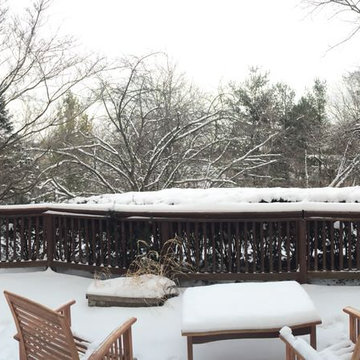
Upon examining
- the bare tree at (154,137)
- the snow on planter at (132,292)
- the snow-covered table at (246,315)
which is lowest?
the snow on planter at (132,292)

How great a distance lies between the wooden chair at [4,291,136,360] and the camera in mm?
2021

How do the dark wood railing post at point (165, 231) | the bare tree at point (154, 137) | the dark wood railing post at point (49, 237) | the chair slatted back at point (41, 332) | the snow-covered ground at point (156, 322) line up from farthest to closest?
the bare tree at point (154, 137) → the dark wood railing post at point (49, 237) → the dark wood railing post at point (165, 231) → the snow-covered ground at point (156, 322) → the chair slatted back at point (41, 332)

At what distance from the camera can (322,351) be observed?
223cm

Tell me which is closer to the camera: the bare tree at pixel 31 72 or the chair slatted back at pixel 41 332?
the chair slatted back at pixel 41 332

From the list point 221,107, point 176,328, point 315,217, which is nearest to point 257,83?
point 221,107

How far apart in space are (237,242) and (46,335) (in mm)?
2972

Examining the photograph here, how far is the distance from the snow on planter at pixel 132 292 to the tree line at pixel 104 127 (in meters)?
3.91

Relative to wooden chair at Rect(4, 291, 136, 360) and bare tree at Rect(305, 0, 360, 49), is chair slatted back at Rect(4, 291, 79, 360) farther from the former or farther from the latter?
bare tree at Rect(305, 0, 360, 49)

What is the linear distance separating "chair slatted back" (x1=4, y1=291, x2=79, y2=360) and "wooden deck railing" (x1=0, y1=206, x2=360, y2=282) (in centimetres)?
261

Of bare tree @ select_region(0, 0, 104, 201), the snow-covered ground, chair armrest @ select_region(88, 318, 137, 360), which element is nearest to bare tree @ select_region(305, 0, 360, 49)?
bare tree @ select_region(0, 0, 104, 201)

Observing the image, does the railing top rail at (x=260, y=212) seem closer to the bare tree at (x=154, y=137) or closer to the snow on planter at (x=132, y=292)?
the snow on planter at (x=132, y=292)

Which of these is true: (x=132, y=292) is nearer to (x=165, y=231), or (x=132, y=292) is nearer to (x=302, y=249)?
(x=165, y=231)

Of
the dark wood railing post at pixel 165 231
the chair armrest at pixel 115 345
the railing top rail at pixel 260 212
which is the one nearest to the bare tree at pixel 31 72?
the railing top rail at pixel 260 212

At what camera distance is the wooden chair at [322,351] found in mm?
1827
